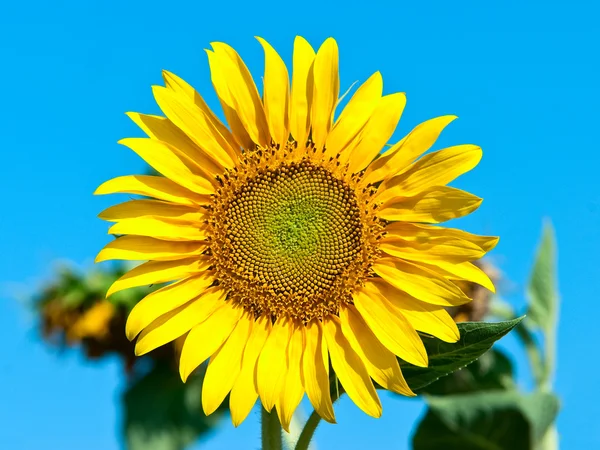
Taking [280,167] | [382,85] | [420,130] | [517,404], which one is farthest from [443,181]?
[517,404]

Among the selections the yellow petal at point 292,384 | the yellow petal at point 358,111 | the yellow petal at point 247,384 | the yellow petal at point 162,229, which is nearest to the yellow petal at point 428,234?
the yellow petal at point 358,111

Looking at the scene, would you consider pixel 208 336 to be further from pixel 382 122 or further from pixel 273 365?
pixel 382 122

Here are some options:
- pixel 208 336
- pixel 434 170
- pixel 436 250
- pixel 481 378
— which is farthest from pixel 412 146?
pixel 481 378

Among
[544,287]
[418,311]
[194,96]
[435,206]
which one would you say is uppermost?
[194,96]

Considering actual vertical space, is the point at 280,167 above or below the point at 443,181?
above

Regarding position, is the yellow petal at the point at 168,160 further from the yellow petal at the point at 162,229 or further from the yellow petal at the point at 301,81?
the yellow petal at the point at 301,81

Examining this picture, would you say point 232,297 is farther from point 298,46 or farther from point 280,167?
point 298,46
